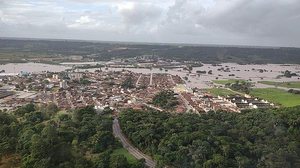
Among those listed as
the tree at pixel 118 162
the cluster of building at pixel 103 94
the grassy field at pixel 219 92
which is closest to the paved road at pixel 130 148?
the tree at pixel 118 162

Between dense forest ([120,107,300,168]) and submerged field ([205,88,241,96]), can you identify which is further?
submerged field ([205,88,241,96])

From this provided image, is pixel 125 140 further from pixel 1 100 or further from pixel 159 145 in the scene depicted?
pixel 1 100

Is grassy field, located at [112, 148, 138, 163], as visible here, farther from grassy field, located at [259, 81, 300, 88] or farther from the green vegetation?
grassy field, located at [259, 81, 300, 88]

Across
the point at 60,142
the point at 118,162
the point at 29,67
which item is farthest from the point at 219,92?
the point at 29,67

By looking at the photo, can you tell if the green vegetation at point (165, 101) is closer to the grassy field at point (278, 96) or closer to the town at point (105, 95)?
the town at point (105, 95)

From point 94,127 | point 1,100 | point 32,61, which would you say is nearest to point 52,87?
point 1,100

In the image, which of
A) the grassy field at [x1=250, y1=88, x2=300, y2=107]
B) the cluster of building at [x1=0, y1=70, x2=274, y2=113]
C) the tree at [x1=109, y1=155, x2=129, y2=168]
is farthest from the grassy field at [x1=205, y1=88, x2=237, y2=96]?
the tree at [x1=109, y1=155, x2=129, y2=168]

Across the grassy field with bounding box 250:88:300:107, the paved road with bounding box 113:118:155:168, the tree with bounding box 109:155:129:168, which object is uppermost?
the tree with bounding box 109:155:129:168
